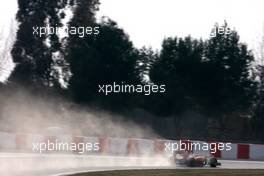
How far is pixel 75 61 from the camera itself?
92.2ft

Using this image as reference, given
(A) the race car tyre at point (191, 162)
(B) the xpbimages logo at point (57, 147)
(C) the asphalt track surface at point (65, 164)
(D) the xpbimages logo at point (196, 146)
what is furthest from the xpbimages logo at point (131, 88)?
(A) the race car tyre at point (191, 162)

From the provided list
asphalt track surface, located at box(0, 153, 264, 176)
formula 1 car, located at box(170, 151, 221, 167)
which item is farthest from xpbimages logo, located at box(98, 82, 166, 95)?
formula 1 car, located at box(170, 151, 221, 167)

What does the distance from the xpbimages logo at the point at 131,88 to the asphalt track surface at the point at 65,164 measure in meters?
2.47

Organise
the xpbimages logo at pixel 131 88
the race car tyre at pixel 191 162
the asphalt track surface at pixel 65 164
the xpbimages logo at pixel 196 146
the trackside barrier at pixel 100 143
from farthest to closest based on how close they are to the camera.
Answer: the trackside barrier at pixel 100 143
the xpbimages logo at pixel 196 146
the xpbimages logo at pixel 131 88
the race car tyre at pixel 191 162
the asphalt track surface at pixel 65 164

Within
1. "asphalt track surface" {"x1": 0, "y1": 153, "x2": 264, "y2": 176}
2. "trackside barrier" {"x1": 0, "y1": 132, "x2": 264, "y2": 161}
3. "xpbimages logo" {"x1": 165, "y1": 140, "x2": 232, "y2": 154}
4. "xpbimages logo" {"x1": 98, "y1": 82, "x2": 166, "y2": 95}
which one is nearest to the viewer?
"asphalt track surface" {"x1": 0, "y1": 153, "x2": 264, "y2": 176}

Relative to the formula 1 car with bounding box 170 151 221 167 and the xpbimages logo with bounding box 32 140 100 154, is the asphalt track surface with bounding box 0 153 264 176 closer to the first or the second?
the formula 1 car with bounding box 170 151 221 167

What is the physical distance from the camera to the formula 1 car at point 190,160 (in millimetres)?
24219

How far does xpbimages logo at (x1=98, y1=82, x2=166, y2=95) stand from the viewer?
2660cm

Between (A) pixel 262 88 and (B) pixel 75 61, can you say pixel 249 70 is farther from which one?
(B) pixel 75 61

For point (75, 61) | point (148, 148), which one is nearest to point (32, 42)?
point (75, 61)

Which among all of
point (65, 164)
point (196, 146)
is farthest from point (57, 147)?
point (65, 164)

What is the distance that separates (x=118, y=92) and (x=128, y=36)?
270cm

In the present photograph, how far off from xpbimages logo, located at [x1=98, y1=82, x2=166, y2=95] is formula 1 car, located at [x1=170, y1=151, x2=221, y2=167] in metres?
2.95

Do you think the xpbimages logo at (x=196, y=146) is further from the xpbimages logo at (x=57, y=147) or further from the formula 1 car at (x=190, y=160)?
the xpbimages logo at (x=57, y=147)
